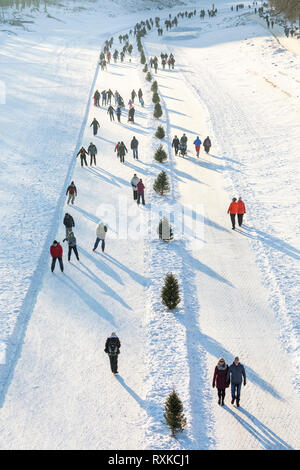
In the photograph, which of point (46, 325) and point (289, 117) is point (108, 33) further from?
point (46, 325)

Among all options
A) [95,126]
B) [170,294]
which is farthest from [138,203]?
[95,126]

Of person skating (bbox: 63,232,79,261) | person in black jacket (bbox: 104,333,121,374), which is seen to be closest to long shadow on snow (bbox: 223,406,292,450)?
person in black jacket (bbox: 104,333,121,374)

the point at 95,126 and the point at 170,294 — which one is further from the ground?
the point at 95,126

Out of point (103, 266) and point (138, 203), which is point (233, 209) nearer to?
point (138, 203)

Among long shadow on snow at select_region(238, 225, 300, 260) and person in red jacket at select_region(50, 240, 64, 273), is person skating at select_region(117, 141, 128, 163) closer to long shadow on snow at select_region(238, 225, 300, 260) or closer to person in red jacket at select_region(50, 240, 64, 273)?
long shadow on snow at select_region(238, 225, 300, 260)

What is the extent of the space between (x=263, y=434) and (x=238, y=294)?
200 inches

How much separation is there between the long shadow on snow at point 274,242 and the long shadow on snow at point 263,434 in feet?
24.6

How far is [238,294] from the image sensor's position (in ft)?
45.1

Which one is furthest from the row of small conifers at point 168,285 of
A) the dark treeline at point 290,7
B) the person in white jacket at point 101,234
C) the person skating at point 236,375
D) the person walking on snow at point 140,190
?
the dark treeline at point 290,7

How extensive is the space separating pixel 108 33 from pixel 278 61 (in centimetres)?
3383

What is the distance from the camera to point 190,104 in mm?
35531

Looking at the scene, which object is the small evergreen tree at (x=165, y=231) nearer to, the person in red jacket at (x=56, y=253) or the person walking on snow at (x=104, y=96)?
the person in red jacket at (x=56, y=253)

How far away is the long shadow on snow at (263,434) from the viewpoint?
29.4 feet

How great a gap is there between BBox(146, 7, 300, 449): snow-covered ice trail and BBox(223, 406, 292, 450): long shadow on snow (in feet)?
0.06
